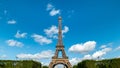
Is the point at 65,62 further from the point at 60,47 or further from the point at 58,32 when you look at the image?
the point at 58,32

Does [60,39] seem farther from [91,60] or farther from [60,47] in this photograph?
[91,60]

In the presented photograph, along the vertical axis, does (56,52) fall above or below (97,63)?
above

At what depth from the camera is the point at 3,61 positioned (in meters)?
62.1

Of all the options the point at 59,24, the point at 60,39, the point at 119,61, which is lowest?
the point at 119,61

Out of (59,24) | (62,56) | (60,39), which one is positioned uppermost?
(59,24)

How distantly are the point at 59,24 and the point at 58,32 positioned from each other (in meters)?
3.02

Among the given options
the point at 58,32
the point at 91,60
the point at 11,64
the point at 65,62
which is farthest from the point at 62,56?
the point at 11,64

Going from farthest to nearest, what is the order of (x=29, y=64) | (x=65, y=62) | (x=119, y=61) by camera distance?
(x=65, y=62), (x=29, y=64), (x=119, y=61)

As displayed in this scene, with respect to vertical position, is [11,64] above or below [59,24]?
below

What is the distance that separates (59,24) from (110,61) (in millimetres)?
33929

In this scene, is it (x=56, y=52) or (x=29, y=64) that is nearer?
(x=29, y=64)

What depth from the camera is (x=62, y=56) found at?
8594 cm

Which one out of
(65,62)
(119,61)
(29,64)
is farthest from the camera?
(65,62)

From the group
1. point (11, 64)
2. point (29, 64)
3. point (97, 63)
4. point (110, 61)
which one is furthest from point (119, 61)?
point (11, 64)
